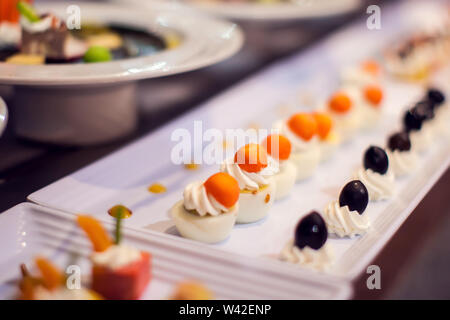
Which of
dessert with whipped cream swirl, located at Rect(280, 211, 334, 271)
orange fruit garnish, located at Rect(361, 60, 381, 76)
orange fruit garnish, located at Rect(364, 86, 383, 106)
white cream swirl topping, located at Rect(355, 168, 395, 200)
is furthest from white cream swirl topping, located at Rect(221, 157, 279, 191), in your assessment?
orange fruit garnish, located at Rect(361, 60, 381, 76)

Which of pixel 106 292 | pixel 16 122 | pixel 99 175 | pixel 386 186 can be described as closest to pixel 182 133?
pixel 99 175

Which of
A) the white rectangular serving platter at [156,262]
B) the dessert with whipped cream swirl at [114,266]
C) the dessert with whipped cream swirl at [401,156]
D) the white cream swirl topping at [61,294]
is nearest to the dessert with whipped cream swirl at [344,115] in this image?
the dessert with whipped cream swirl at [401,156]

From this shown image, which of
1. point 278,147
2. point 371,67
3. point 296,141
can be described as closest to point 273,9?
point 371,67

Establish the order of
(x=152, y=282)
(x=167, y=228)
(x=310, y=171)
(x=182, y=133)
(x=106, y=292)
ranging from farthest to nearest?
1. (x=182, y=133)
2. (x=310, y=171)
3. (x=167, y=228)
4. (x=152, y=282)
5. (x=106, y=292)

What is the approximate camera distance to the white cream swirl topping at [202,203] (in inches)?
54.8

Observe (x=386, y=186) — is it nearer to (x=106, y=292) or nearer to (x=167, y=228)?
(x=167, y=228)

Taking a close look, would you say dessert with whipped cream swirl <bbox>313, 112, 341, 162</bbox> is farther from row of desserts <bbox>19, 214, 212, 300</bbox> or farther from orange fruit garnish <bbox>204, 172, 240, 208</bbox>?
row of desserts <bbox>19, 214, 212, 300</bbox>

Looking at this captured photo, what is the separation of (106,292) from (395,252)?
0.93 metres

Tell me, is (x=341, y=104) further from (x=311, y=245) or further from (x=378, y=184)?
(x=311, y=245)

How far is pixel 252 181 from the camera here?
1524 millimetres

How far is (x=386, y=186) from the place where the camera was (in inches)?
66.1

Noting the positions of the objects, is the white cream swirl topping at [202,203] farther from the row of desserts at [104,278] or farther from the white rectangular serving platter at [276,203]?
the row of desserts at [104,278]

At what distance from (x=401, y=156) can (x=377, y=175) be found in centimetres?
19

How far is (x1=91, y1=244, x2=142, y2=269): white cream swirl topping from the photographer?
1179 millimetres
